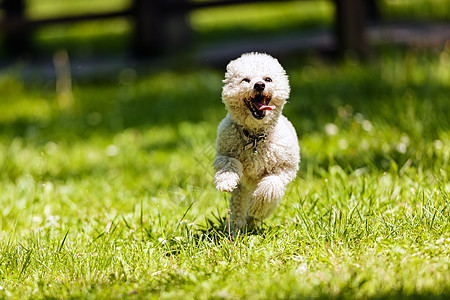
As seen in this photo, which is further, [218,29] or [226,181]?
[218,29]

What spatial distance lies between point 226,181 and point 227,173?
0.06 meters

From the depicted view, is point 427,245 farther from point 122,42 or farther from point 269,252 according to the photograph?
point 122,42

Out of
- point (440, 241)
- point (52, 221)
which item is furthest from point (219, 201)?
point (440, 241)


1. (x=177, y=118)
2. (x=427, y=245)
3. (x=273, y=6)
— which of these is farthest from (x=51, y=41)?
(x=427, y=245)

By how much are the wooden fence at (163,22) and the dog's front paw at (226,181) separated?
507cm

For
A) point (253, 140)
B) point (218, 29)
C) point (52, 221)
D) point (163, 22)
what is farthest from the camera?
point (218, 29)

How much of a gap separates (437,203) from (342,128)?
1.89 m

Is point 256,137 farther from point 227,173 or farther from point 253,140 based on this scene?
point 227,173

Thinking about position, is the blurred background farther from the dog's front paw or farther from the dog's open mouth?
the dog's front paw

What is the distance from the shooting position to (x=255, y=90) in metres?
2.47

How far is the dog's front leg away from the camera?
2449 mm

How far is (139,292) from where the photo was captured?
2.40 m

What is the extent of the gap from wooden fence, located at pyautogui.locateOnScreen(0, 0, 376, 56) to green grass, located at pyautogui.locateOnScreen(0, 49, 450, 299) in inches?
29.8

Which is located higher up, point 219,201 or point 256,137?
point 256,137
